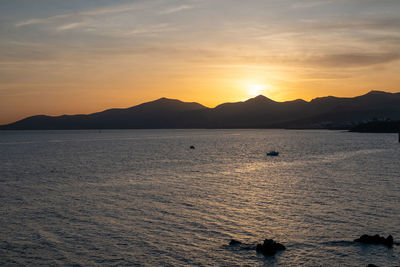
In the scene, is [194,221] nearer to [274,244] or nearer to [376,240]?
[274,244]

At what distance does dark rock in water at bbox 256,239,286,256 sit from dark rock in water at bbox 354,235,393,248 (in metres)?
5.02

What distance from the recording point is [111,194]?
40.3 meters

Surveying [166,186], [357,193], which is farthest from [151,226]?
[357,193]

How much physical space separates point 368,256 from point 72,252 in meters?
17.0

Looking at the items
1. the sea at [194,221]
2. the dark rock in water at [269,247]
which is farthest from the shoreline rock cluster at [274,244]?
the sea at [194,221]

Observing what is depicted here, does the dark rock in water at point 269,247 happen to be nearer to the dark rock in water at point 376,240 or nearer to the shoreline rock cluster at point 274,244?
the shoreline rock cluster at point 274,244

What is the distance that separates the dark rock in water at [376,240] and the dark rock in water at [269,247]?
5.02 meters

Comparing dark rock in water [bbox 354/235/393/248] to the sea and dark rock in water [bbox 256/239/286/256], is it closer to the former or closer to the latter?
the sea

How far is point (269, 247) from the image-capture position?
21.1 m

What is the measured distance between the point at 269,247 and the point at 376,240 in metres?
6.78

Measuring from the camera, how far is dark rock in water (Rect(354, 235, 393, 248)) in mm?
21797

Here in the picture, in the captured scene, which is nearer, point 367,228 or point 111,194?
point 367,228

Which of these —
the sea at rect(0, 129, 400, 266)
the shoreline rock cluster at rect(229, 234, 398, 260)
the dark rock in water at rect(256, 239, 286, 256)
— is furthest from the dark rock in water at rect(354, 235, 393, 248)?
the dark rock in water at rect(256, 239, 286, 256)

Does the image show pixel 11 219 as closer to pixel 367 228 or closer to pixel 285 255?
pixel 285 255
